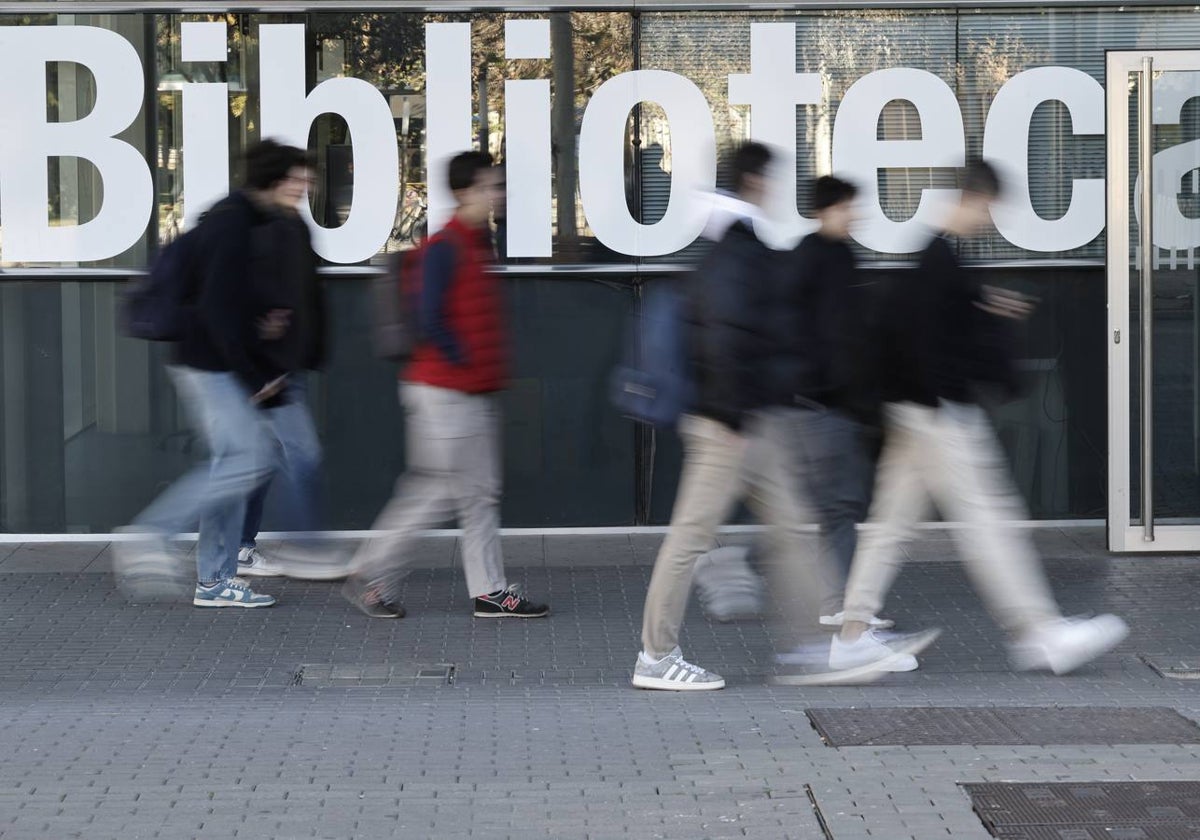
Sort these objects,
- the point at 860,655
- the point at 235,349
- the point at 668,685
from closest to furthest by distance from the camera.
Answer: the point at 668,685, the point at 860,655, the point at 235,349

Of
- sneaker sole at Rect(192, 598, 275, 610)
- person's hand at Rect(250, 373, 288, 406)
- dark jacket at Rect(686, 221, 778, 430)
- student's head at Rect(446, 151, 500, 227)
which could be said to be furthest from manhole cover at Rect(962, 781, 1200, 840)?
sneaker sole at Rect(192, 598, 275, 610)

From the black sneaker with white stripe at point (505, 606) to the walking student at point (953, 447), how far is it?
162cm

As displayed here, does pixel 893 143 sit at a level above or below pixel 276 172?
above

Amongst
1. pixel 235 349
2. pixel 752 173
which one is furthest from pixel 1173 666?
pixel 235 349

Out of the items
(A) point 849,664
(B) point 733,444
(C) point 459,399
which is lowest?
(A) point 849,664

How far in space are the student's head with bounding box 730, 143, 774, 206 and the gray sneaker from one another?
1.67 m

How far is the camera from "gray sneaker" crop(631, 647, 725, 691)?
6.39m

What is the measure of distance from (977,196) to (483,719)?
248cm

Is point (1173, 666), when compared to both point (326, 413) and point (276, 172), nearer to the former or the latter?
point (276, 172)

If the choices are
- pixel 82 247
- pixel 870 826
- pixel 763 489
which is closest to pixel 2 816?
pixel 870 826

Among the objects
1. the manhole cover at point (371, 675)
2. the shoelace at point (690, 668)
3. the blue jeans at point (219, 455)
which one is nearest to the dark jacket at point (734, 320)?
the shoelace at point (690, 668)

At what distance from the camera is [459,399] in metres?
7.20

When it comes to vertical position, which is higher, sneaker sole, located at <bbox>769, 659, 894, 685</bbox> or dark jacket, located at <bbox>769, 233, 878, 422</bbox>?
dark jacket, located at <bbox>769, 233, 878, 422</bbox>

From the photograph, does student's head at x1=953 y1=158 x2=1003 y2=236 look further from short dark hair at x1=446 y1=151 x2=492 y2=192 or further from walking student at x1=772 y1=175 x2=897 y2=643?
short dark hair at x1=446 y1=151 x2=492 y2=192
